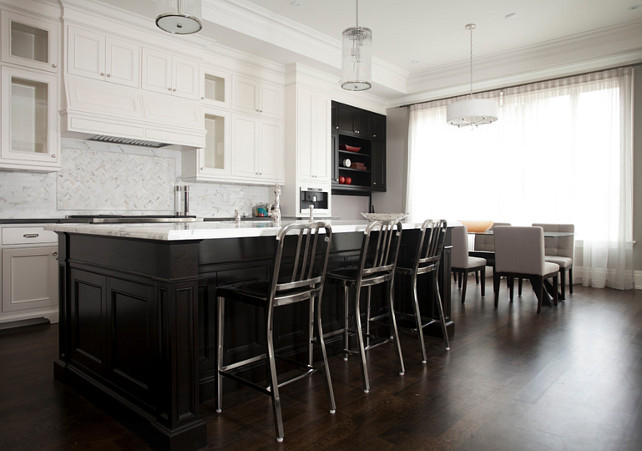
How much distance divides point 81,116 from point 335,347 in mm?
3047

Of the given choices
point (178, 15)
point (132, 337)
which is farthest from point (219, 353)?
point (178, 15)

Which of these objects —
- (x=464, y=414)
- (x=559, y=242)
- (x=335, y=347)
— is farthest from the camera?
(x=559, y=242)

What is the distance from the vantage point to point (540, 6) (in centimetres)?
483

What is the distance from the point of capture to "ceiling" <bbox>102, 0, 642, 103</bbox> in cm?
478

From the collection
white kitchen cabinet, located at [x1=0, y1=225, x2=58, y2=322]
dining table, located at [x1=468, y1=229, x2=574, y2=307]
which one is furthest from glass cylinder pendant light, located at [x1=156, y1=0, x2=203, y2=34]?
dining table, located at [x1=468, y1=229, x2=574, y2=307]

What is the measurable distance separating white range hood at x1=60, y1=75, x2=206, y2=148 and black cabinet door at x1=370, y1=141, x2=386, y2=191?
329cm

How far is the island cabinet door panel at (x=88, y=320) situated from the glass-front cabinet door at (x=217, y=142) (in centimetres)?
294

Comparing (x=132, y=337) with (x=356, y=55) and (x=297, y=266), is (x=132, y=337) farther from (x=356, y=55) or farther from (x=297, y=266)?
(x=356, y=55)

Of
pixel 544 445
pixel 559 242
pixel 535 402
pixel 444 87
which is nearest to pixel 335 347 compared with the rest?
pixel 535 402

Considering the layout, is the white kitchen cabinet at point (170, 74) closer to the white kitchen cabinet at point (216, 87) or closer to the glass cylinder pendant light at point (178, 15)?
the white kitchen cabinet at point (216, 87)

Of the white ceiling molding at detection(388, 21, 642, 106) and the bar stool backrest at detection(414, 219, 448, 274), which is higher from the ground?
the white ceiling molding at detection(388, 21, 642, 106)

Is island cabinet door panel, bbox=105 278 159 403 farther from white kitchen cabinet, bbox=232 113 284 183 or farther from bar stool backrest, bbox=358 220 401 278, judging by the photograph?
white kitchen cabinet, bbox=232 113 284 183

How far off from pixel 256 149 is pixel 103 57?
202 centimetres

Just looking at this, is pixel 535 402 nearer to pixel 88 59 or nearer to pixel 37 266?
pixel 37 266
